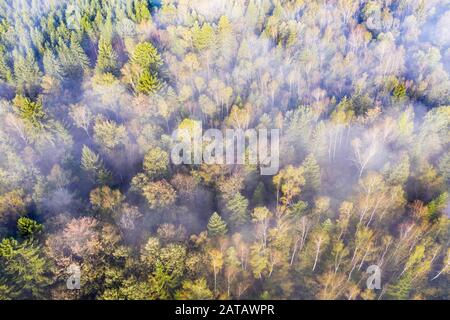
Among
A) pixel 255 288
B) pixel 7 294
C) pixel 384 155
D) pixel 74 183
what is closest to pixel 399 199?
pixel 384 155

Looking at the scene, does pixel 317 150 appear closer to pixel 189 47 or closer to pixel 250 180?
pixel 250 180

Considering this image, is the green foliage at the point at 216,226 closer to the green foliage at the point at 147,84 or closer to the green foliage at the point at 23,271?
the green foliage at the point at 23,271

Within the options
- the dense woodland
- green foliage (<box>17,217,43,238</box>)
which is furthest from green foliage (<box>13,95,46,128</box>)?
green foliage (<box>17,217,43,238</box>)

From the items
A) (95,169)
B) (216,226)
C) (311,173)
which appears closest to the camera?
(216,226)

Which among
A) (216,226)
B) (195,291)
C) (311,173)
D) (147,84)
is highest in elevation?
(147,84)

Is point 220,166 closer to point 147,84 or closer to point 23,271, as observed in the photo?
point 147,84

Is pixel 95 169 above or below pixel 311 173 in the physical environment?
below

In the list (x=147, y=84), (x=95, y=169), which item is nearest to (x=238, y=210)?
(x=95, y=169)

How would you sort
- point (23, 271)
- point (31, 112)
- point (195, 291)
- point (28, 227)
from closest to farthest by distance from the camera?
point (195, 291) < point (23, 271) < point (28, 227) < point (31, 112)

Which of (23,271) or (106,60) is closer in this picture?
(23,271)
